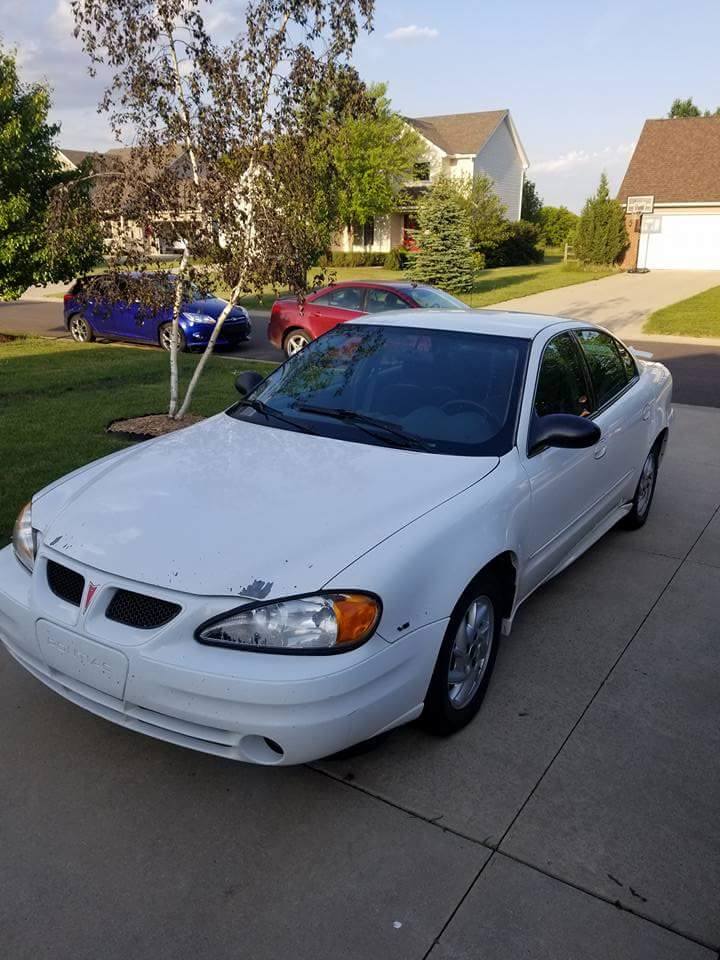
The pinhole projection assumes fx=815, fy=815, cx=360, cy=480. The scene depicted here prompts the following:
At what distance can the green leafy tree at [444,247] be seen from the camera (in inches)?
941

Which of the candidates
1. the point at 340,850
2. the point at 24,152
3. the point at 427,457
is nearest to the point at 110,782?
the point at 340,850

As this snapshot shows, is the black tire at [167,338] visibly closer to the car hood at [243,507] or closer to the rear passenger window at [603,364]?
the rear passenger window at [603,364]

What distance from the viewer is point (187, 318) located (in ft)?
47.7

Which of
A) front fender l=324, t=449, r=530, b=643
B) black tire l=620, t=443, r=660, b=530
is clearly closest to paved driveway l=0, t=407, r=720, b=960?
front fender l=324, t=449, r=530, b=643

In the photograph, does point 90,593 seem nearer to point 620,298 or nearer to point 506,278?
point 620,298

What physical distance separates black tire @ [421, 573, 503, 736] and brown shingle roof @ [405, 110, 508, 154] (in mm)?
42839

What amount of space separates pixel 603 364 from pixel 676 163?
3916 cm

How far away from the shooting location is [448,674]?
10.3ft

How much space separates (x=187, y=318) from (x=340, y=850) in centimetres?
1288

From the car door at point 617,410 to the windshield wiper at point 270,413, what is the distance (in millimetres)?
1699

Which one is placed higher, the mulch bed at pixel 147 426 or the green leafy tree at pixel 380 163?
the green leafy tree at pixel 380 163

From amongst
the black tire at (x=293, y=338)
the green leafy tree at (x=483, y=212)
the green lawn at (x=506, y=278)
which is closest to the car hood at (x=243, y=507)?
the black tire at (x=293, y=338)

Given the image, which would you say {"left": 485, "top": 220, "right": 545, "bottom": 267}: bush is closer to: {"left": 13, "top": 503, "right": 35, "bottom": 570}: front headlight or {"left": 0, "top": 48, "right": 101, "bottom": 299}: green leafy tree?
{"left": 0, "top": 48, "right": 101, "bottom": 299}: green leafy tree

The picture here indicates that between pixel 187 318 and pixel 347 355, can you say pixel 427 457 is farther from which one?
pixel 187 318
